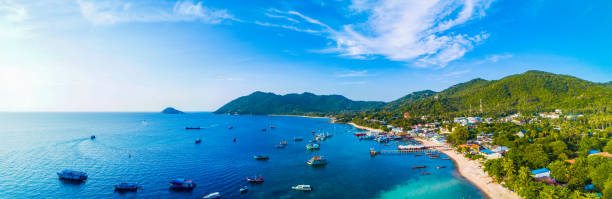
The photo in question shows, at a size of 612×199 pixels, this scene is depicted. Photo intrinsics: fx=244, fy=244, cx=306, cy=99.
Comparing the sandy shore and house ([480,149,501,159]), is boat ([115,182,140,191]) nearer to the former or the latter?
the sandy shore

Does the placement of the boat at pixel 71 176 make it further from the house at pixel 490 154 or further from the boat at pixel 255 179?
the house at pixel 490 154

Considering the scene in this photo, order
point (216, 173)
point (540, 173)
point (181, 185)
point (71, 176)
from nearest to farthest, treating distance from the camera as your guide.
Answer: point (540, 173) < point (181, 185) < point (71, 176) < point (216, 173)

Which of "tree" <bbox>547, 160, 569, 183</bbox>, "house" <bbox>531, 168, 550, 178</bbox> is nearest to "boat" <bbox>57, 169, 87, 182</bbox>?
"house" <bbox>531, 168, 550, 178</bbox>

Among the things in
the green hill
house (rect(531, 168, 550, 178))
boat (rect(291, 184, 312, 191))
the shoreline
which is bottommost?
boat (rect(291, 184, 312, 191))

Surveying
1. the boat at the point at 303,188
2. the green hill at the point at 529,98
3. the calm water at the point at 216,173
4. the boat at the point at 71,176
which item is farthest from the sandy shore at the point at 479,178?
the green hill at the point at 529,98

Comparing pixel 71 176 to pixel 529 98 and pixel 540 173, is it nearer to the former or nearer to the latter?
pixel 540 173

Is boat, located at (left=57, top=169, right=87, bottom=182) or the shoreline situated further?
boat, located at (left=57, top=169, right=87, bottom=182)

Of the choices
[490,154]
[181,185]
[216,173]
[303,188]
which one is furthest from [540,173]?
[181,185]
